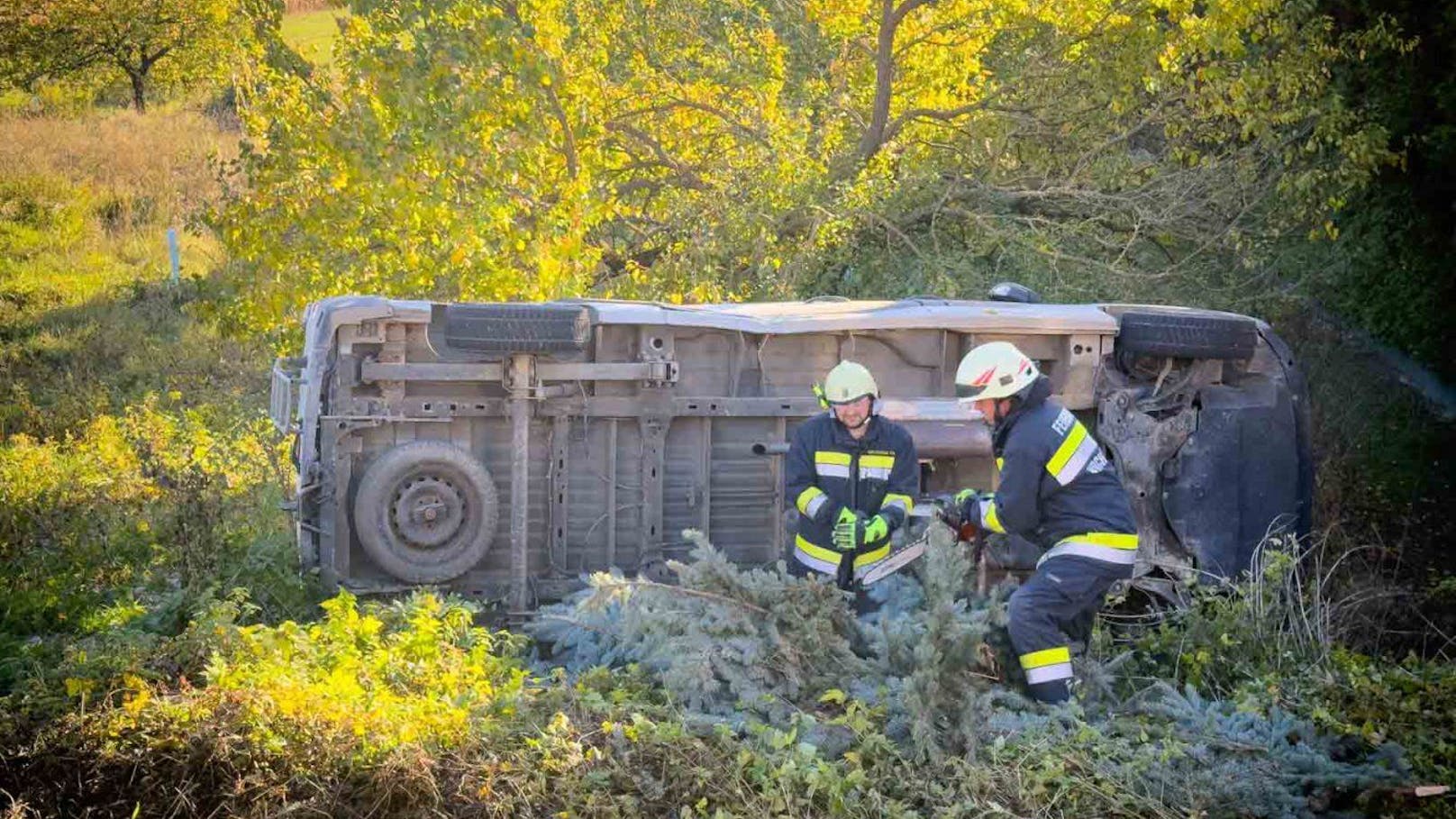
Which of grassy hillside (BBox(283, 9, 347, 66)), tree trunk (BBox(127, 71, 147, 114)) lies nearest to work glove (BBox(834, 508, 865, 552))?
grassy hillside (BBox(283, 9, 347, 66))

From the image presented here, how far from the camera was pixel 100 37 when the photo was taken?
27812 millimetres

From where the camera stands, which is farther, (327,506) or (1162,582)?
(1162,582)

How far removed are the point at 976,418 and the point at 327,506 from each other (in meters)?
3.61

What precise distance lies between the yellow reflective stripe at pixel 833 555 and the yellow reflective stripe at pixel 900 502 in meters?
0.21

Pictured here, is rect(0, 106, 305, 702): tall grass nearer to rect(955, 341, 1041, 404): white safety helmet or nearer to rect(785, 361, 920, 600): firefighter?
rect(785, 361, 920, 600): firefighter

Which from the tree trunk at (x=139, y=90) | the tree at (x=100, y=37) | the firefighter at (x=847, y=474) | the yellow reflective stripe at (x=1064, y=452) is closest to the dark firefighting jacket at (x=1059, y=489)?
the yellow reflective stripe at (x=1064, y=452)

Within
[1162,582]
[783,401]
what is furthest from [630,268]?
[1162,582]

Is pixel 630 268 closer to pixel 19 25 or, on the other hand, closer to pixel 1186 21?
pixel 1186 21

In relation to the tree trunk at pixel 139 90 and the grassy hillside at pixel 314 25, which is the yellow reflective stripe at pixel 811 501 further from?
the tree trunk at pixel 139 90

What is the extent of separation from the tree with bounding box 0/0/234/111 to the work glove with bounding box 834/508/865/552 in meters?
22.1

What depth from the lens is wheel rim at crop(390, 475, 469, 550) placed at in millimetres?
7707

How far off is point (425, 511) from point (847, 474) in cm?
223

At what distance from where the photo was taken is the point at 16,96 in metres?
27.5

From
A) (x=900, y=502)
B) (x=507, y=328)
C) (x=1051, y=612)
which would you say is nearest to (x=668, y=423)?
(x=507, y=328)
